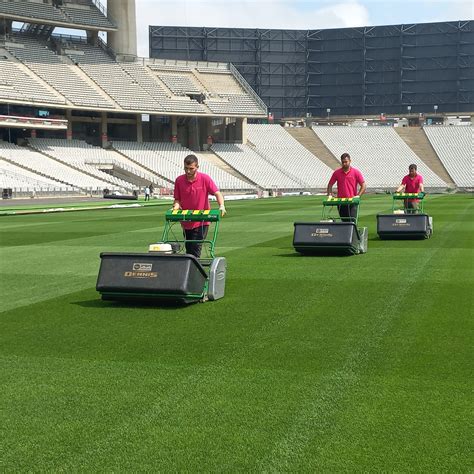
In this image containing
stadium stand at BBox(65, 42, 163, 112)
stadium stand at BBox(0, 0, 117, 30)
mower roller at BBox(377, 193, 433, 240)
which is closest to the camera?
mower roller at BBox(377, 193, 433, 240)

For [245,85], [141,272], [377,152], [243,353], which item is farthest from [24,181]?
[243,353]

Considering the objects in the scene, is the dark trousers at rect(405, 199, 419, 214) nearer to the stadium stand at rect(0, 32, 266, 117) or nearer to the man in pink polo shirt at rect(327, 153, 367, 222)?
the man in pink polo shirt at rect(327, 153, 367, 222)

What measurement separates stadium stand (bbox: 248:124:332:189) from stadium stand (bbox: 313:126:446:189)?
4.02 meters

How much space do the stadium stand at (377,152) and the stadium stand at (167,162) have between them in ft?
54.8

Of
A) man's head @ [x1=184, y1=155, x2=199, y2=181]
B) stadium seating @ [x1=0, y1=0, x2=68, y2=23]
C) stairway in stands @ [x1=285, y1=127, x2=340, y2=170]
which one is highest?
stadium seating @ [x1=0, y1=0, x2=68, y2=23]

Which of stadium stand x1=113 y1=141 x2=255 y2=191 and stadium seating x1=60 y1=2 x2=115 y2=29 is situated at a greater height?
stadium seating x1=60 y1=2 x2=115 y2=29

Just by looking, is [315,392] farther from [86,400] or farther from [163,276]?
[163,276]

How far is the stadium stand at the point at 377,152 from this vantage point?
82938mm

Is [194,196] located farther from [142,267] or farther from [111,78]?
[111,78]

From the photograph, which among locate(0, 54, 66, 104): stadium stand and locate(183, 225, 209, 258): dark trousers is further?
locate(0, 54, 66, 104): stadium stand

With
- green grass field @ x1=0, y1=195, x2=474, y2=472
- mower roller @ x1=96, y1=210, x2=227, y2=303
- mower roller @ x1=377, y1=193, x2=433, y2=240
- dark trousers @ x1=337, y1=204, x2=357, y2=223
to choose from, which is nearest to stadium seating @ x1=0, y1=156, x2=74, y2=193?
mower roller @ x1=377, y1=193, x2=433, y2=240

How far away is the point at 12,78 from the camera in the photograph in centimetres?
6544

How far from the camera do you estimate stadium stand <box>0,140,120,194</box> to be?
58.4 metres

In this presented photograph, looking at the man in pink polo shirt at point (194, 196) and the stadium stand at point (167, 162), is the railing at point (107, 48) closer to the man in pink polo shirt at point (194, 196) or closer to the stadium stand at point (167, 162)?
the stadium stand at point (167, 162)
